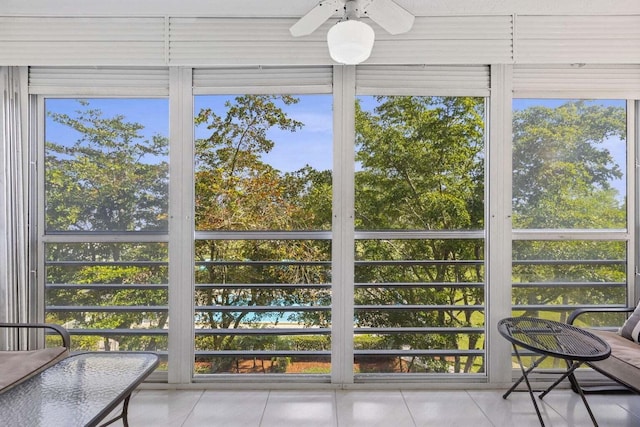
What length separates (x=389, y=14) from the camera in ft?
5.97

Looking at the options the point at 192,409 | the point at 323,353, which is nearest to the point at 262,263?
the point at 323,353

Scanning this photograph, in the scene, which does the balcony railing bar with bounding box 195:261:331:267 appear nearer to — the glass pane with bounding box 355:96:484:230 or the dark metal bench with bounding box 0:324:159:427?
the glass pane with bounding box 355:96:484:230

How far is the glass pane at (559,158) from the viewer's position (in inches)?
111

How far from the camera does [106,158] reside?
110 inches

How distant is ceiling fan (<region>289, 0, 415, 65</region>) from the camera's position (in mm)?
1589

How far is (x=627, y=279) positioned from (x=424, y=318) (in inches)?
59.2

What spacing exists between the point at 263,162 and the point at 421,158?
114cm

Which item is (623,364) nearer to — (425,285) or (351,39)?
(425,285)

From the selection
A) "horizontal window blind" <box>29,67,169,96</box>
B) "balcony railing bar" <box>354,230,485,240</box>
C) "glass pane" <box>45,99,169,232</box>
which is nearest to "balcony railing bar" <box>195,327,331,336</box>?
"balcony railing bar" <box>354,230,485,240</box>

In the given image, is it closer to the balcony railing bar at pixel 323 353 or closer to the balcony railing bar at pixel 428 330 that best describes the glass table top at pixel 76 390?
the balcony railing bar at pixel 323 353

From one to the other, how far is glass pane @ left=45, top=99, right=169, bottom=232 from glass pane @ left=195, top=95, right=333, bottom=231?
30 cm

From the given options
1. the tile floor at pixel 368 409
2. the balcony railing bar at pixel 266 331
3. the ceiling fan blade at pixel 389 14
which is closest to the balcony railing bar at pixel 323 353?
the balcony railing bar at pixel 266 331

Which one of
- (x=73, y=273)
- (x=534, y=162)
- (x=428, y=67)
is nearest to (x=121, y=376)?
(x=73, y=273)

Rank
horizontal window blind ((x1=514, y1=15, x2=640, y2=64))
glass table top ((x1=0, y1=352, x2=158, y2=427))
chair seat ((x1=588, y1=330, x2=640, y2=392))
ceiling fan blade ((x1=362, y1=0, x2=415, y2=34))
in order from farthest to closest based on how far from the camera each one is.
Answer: horizontal window blind ((x1=514, y1=15, x2=640, y2=64)) → chair seat ((x1=588, y1=330, x2=640, y2=392)) → ceiling fan blade ((x1=362, y1=0, x2=415, y2=34)) → glass table top ((x1=0, y1=352, x2=158, y2=427))
